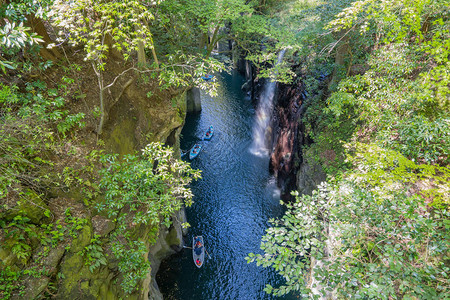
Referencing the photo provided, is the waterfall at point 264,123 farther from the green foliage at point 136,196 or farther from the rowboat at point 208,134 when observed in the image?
the green foliage at point 136,196

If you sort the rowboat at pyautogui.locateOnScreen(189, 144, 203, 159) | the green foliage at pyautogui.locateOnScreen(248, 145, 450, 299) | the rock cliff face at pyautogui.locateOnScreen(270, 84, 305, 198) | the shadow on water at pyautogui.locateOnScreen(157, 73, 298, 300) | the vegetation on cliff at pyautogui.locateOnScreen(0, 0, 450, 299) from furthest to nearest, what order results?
the rowboat at pyautogui.locateOnScreen(189, 144, 203, 159)
the rock cliff face at pyautogui.locateOnScreen(270, 84, 305, 198)
the shadow on water at pyautogui.locateOnScreen(157, 73, 298, 300)
the vegetation on cliff at pyautogui.locateOnScreen(0, 0, 450, 299)
the green foliage at pyautogui.locateOnScreen(248, 145, 450, 299)

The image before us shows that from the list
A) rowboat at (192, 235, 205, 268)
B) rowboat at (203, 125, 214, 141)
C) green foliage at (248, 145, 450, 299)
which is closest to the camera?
green foliage at (248, 145, 450, 299)

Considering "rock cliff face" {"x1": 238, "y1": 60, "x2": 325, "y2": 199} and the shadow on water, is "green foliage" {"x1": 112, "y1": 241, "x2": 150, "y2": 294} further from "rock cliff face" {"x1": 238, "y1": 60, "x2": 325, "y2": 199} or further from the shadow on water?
"rock cliff face" {"x1": 238, "y1": 60, "x2": 325, "y2": 199}

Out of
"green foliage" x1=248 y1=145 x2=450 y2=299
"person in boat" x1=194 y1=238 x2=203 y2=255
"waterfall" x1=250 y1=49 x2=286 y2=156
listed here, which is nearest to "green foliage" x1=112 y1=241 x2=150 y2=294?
"green foliage" x1=248 y1=145 x2=450 y2=299

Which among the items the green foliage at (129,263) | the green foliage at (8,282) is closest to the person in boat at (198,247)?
the green foliage at (129,263)

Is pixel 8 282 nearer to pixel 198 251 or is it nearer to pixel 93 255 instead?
pixel 93 255

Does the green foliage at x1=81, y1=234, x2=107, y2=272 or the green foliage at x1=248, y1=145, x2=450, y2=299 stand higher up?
the green foliage at x1=248, y1=145, x2=450, y2=299

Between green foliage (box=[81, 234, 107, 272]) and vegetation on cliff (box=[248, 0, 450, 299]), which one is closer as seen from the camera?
vegetation on cliff (box=[248, 0, 450, 299])

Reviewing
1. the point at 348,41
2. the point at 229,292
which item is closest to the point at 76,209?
the point at 229,292
